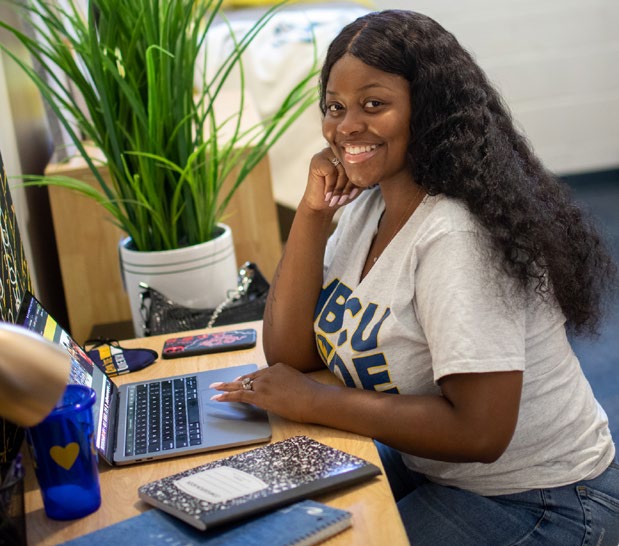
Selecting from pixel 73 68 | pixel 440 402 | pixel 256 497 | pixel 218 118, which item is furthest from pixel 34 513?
pixel 218 118

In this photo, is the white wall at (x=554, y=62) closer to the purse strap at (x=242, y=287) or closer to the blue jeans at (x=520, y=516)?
the purse strap at (x=242, y=287)

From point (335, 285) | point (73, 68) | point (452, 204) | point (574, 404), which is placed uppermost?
point (73, 68)

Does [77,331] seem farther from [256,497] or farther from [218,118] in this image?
[256,497]

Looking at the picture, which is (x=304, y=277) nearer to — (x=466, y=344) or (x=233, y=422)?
(x=233, y=422)

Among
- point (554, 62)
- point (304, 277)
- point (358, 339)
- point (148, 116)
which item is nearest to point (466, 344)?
point (358, 339)

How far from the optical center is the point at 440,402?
1.17 metres

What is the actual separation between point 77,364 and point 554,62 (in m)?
4.03

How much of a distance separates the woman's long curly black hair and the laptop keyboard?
483 millimetres

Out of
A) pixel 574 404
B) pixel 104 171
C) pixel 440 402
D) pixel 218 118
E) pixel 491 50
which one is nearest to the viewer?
pixel 440 402

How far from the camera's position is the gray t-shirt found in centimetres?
114

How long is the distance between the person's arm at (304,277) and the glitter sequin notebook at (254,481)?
33 centimetres

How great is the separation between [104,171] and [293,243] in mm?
1131

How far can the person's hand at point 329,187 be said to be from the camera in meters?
1.52

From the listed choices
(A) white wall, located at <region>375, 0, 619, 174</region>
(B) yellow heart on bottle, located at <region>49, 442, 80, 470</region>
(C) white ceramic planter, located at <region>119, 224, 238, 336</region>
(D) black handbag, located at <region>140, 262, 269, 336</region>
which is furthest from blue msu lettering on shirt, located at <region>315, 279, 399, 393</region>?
(A) white wall, located at <region>375, 0, 619, 174</region>
